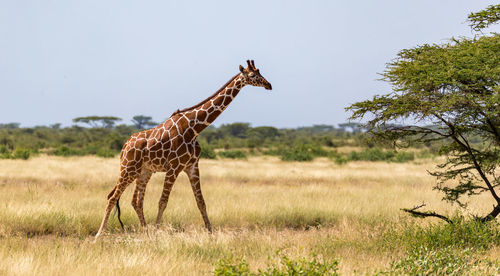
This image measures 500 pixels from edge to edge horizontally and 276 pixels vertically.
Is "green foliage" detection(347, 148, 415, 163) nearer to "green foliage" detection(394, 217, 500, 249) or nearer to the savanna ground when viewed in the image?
the savanna ground

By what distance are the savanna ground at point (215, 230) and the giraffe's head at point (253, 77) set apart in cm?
288

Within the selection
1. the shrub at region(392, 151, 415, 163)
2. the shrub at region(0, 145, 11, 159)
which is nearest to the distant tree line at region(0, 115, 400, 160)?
the shrub at region(0, 145, 11, 159)

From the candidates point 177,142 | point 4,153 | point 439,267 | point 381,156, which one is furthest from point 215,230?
point 4,153

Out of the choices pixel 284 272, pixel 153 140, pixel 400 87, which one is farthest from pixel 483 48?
pixel 153 140

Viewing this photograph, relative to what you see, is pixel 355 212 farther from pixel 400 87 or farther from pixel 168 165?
pixel 168 165

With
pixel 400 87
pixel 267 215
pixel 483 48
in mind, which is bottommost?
pixel 267 215

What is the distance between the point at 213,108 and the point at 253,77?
1017 mm

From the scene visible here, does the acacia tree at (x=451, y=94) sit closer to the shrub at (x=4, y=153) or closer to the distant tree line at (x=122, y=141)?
the distant tree line at (x=122, y=141)

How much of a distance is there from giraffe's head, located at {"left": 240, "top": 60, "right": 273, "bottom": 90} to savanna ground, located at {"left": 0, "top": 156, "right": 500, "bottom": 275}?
9.45 feet

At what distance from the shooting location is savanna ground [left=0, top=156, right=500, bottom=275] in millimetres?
6434

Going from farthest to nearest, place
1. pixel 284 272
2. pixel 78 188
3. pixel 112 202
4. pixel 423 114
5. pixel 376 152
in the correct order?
pixel 376 152 → pixel 78 188 → pixel 112 202 → pixel 423 114 → pixel 284 272

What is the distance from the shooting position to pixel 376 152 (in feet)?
125

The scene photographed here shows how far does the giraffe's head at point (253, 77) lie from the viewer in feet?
26.8

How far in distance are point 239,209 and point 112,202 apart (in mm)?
3693
